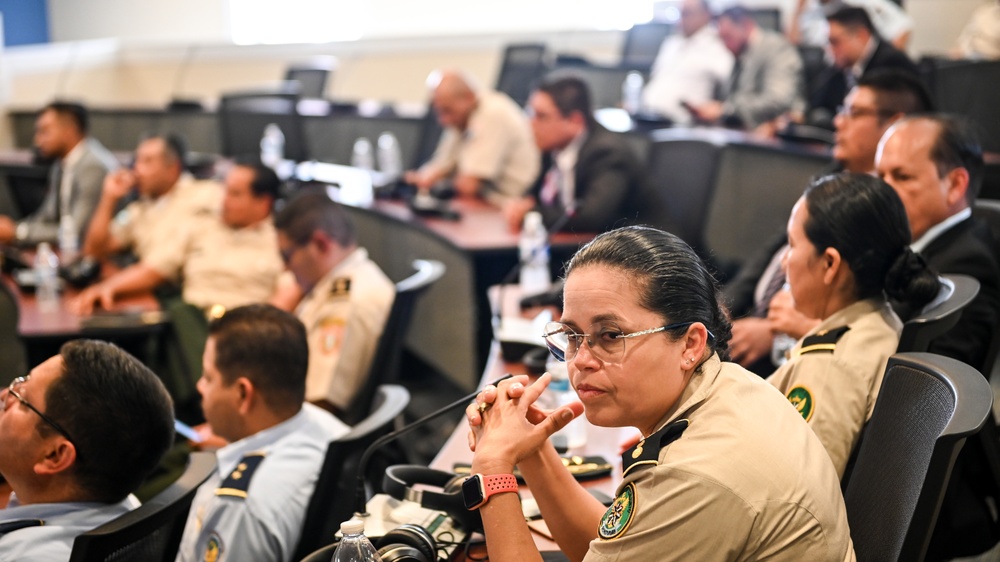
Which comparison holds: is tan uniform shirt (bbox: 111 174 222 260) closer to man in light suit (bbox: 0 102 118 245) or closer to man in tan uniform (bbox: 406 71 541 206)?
man in light suit (bbox: 0 102 118 245)

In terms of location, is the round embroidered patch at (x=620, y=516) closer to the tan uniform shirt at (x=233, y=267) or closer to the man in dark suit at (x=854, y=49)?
the tan uniform shirt at (x=233, y=267)

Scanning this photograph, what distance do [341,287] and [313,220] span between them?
0.24 meters

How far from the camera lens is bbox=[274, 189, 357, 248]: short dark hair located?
303 centimetres

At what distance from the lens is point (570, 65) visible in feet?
21.8

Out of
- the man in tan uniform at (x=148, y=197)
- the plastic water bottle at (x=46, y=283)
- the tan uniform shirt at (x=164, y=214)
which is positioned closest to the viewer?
the plastic water bottle at (x=46, y=283)

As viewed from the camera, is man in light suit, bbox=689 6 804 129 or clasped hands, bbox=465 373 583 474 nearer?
clasped hands, bbox=465 373 583 474

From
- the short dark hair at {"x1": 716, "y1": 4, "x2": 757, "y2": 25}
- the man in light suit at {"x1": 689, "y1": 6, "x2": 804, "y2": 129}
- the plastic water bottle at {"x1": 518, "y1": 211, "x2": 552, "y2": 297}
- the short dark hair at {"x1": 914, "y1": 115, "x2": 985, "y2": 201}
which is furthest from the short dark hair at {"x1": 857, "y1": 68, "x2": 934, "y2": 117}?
the short dark hair at {"x1": 716, "y1": 4, "x2": 757, "y2": 25}

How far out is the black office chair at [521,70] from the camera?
21.4ft

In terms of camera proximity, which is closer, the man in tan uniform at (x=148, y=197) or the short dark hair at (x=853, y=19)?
the man in tan uniform at (x=148, y=197)

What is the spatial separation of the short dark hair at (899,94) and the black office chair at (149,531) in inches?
81.0

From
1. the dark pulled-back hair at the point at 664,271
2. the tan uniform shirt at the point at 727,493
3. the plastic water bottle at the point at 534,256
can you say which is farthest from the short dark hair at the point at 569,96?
the tan uniform shirt at the point at 727,493

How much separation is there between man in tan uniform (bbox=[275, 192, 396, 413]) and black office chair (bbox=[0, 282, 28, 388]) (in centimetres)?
129

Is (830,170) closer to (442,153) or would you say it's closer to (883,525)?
(883,525)

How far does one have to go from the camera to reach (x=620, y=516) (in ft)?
4.04
